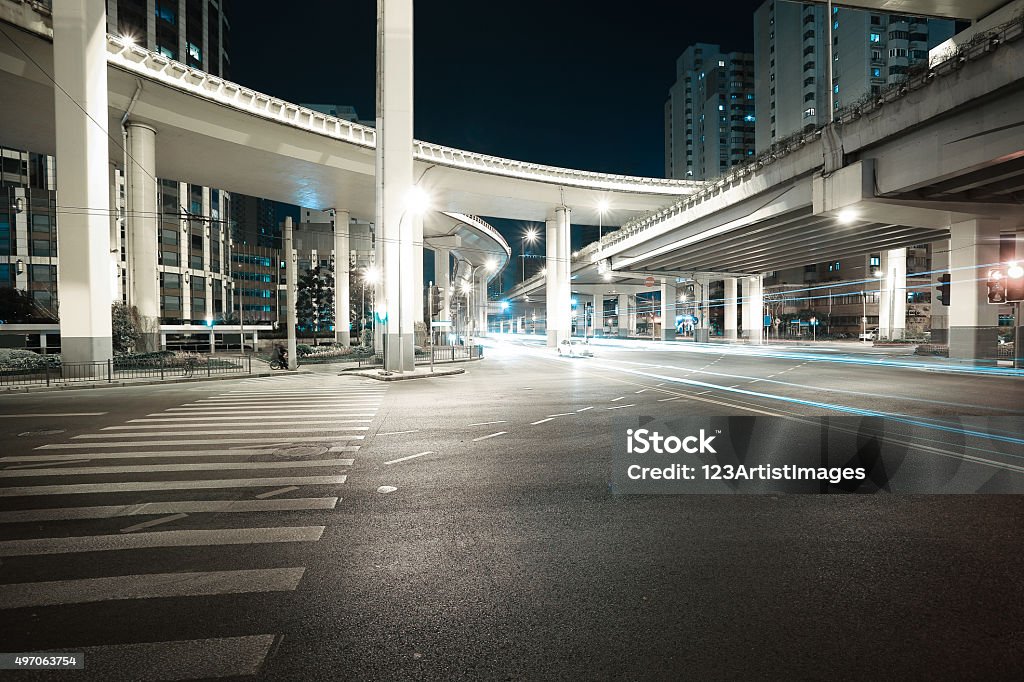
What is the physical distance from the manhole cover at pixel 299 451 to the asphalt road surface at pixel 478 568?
0.07 metres

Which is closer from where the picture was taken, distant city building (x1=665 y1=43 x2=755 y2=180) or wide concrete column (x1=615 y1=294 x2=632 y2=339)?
wide concrete column (x1=615 y1=294 x2=632 y2=339)

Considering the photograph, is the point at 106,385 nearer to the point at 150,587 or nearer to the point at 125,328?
the point at 125,328

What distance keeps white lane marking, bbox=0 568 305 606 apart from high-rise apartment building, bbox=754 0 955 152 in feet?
293

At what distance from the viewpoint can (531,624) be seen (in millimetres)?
3691

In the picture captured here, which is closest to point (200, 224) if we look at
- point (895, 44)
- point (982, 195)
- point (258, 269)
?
point (258, 269)

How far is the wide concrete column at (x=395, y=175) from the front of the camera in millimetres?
26703

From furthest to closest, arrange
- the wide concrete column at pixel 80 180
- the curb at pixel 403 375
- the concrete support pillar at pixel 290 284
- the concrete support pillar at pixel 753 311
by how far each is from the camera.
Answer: the concrete support pillar at pixel 753 311
the concrete support pillar at pixel 290 284
the wide concrete column at pixel 80 180
the curb at pixel 403 375

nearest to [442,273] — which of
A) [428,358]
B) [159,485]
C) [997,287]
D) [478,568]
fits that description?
[428,358]

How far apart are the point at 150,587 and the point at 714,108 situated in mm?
165548

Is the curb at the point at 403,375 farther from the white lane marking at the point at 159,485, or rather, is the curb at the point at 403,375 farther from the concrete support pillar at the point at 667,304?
the concrete support pillar at the point at 667,304

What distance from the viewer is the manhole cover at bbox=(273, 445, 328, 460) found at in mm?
8992

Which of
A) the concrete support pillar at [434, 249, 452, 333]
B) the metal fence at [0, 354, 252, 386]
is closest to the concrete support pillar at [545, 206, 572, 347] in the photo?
the concrete support pillar at [434, 249, 452, 333]

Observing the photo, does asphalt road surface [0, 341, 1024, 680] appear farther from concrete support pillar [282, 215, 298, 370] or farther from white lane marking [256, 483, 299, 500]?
concrete support pillar [282, 215, 298, 370]

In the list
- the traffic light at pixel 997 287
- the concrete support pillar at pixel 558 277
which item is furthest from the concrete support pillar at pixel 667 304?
the traffic light at pixel 997 287
